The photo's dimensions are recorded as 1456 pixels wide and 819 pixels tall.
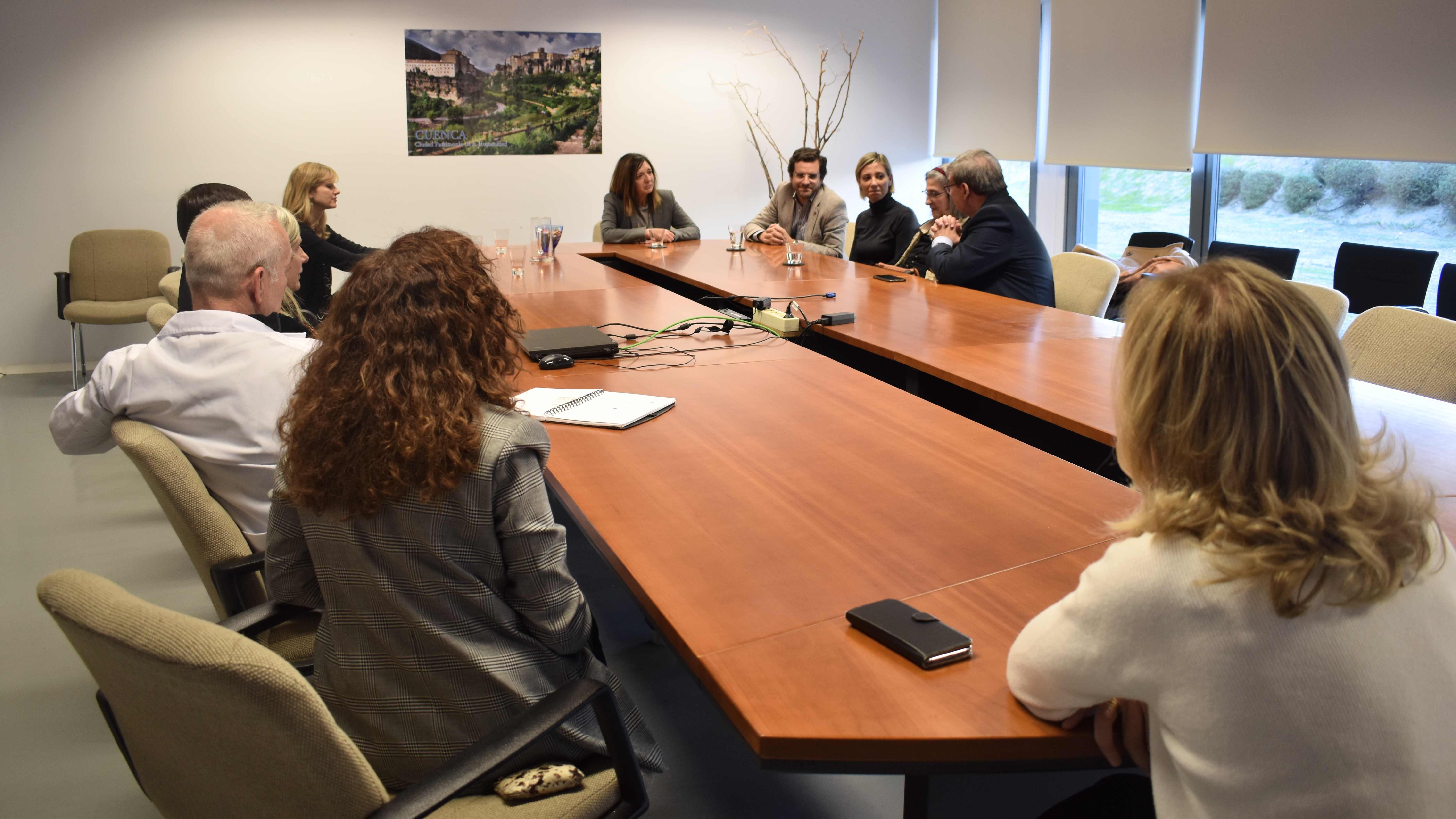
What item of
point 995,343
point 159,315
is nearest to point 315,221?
point 159,315

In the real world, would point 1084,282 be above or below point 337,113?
below

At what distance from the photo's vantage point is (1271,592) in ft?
2.98

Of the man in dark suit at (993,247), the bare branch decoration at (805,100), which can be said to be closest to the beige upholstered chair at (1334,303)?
the man in dark suit at (993,247)

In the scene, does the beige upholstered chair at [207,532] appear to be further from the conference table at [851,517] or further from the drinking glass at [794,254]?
the drinking glass at [794,254]

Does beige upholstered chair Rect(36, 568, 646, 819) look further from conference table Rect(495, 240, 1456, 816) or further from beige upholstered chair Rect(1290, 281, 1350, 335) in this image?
beige upholstered chair Rect(1290, 281, 1350, 335)

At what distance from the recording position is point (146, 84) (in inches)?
239

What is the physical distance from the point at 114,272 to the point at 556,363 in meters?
4.54

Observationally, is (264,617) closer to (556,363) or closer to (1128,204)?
(556,363)

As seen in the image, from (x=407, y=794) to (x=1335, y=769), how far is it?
94 cm

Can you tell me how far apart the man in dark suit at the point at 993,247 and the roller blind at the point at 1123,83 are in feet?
7.88

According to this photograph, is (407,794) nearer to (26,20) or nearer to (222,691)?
(222,691)

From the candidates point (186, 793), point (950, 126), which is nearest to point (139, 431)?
point (186, 793)

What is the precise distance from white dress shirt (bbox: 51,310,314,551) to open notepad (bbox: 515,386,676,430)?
0.50 m

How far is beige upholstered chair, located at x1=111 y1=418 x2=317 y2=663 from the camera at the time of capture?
164 cm
